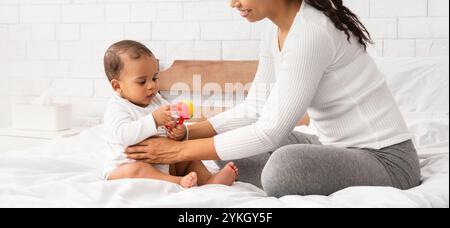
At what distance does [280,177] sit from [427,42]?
150 cm

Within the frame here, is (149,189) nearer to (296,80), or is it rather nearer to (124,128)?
(124,128)

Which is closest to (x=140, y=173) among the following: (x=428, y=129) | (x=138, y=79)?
(x=138, y=79)

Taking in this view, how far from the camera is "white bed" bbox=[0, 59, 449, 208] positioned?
1120mm

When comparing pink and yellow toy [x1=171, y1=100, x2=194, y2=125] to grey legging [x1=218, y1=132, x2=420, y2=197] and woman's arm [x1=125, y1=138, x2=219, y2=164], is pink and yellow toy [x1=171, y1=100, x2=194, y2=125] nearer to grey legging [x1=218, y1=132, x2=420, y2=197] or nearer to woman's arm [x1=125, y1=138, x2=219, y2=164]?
woman's arm [x1=125, y1=138, x2=219, y2=164]

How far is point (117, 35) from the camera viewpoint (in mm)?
3033

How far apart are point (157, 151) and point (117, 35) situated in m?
1.72

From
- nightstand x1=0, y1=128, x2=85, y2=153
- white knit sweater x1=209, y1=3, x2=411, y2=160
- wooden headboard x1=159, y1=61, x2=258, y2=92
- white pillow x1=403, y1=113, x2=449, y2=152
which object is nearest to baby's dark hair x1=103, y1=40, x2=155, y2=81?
white knit sweater x1=209, y1=3, x2=411, y2=160

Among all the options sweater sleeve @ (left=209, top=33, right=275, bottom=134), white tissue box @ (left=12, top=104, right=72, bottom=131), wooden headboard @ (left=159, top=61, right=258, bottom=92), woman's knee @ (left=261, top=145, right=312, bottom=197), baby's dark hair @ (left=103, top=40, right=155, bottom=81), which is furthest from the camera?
white tissue box @ (left=12, top=104, right=72, bottom=131)

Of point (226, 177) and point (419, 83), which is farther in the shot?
point (419, 83)

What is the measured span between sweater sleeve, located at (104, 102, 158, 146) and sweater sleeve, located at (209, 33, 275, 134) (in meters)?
0.28

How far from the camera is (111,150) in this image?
1.53 metres

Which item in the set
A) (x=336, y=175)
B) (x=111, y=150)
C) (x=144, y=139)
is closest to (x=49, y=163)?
(x=111, y=150)
